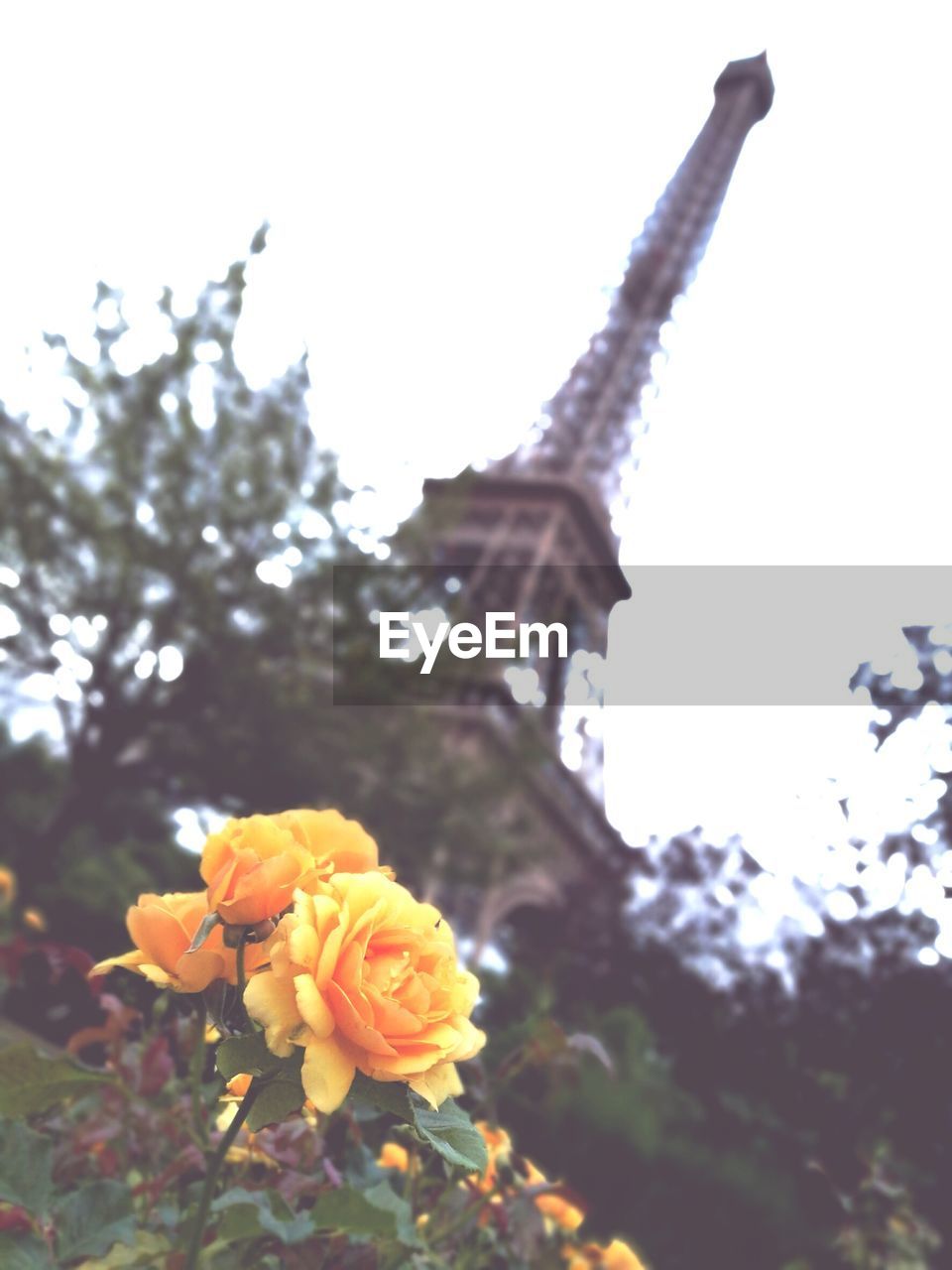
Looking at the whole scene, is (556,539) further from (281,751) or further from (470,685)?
(281,751)

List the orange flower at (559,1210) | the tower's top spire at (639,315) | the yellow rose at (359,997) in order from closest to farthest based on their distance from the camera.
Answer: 1. the yellow rose at (359,997)
2. the orange flower at (559,1210)
3. the tower's top spire at (639,315)

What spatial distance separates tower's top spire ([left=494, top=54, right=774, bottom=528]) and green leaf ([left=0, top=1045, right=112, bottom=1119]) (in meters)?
24.6

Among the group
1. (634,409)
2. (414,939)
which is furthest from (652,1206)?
(634,409)

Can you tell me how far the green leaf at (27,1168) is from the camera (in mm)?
1254

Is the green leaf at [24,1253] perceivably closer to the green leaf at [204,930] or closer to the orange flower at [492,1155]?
the green leaf at [204,930]

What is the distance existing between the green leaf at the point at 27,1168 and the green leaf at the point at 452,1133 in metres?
0.50

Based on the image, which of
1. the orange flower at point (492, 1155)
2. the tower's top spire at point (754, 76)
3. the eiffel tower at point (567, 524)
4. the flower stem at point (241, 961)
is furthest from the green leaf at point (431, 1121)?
the tower's top spire at point (754, 76)

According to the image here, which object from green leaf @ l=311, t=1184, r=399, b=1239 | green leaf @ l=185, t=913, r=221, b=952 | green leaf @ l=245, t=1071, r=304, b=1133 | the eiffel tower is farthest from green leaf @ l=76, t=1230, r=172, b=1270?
the eiffel tower

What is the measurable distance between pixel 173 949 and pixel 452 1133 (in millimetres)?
316

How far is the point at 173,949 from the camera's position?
1091 millimetres

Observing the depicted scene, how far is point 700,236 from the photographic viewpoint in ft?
124

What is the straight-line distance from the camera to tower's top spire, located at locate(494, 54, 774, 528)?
28344 mm

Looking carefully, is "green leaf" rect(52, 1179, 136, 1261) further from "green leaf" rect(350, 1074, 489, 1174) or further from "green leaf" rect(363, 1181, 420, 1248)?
"green leaf" rect(350, 1074, 489, 1174)

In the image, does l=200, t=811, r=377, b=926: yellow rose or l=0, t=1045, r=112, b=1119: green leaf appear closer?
l=200, t=811, r=377, b=926: yellow rose
